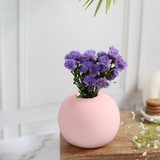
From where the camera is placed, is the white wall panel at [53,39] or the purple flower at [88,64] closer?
the purple flower at [88,64]

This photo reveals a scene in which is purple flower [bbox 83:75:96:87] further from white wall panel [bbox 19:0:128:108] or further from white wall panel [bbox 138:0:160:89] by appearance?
white wall panel [bbox 138:0:160:89]

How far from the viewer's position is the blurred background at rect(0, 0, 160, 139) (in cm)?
94

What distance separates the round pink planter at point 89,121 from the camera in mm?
660

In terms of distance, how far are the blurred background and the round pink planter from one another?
0.39 meters

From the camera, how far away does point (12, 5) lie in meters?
0.90

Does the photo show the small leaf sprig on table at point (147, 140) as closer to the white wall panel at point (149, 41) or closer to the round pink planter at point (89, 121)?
the round pink planter at point (89, 121)

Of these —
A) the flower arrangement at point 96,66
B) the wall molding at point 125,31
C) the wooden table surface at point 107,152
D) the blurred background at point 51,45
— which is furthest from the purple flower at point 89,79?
the wall molding at point 125,31

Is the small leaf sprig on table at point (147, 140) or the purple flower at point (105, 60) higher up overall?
the purple flower at point (105, 60)

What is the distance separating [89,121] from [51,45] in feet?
1.70

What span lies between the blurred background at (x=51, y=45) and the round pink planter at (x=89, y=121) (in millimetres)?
387

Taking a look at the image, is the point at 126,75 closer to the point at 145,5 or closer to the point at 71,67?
the point at 145,5

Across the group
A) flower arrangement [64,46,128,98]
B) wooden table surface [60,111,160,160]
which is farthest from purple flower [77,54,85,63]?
wooden table surface [60,111,160,160]

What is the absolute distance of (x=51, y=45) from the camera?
1.02 m

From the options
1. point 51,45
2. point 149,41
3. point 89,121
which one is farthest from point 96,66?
point 149,41
